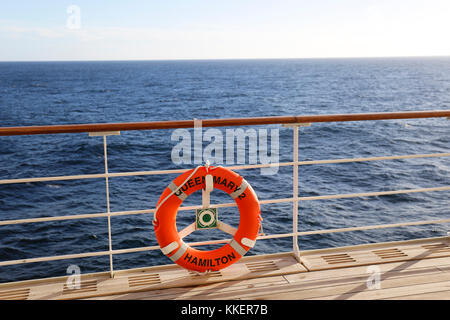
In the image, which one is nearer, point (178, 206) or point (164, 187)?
point (178, 206)

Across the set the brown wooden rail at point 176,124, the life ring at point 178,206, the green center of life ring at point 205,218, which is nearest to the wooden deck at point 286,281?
the life ring at point 178,206

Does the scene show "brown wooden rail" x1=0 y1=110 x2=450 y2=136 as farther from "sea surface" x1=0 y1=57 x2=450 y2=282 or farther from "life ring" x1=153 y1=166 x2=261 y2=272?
"sea surface" x1=0 y1=57 x2=450 y2=282

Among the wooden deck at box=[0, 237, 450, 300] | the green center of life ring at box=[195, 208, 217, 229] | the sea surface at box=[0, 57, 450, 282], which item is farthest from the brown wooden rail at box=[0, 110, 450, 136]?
the sea surface at box=[0, 57, 450, 282]

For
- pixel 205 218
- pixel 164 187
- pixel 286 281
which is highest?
pixel 205 218

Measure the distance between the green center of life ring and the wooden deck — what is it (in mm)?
198

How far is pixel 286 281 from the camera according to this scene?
69.5 inches

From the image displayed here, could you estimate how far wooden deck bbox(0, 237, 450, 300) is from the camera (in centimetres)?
166

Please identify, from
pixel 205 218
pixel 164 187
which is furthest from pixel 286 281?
pixel 164 187

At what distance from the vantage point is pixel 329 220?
7.91 meters

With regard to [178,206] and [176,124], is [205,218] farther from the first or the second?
[176,124]

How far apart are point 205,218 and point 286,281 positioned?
382 millimetres

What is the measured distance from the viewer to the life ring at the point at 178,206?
173 cm

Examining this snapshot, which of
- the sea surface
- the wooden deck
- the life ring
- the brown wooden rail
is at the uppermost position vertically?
the brown wooden rail
